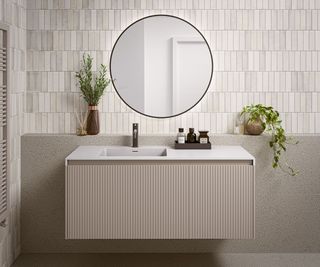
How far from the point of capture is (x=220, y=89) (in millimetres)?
4793

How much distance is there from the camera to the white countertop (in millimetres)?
3977

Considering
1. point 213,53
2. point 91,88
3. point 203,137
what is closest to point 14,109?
point 91,88

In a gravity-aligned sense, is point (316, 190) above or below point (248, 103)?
below

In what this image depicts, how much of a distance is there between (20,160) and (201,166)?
4.97 feet

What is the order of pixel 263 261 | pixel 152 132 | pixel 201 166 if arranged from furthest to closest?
1. pixel 152 132
2. pixel 263 261
3. pixel 201 166

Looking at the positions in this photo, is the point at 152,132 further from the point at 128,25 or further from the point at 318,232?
the point at 318,232

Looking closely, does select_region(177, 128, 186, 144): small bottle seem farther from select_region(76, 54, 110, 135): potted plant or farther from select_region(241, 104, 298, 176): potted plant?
select_region(76, 54, 110, 135): potted plant

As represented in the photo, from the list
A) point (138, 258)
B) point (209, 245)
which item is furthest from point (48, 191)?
point (209, 245)

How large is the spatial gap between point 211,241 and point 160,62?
4.78 feet

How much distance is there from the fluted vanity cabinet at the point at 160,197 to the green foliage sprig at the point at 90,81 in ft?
2.67

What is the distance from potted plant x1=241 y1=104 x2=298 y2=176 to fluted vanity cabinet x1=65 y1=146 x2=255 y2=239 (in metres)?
0.68

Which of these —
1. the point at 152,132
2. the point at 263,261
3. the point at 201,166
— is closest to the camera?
the point at 201,166

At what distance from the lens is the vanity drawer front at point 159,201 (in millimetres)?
3961

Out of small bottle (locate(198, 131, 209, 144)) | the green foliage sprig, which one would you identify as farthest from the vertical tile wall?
small bottle (locate(198, 131, 209, 144))
